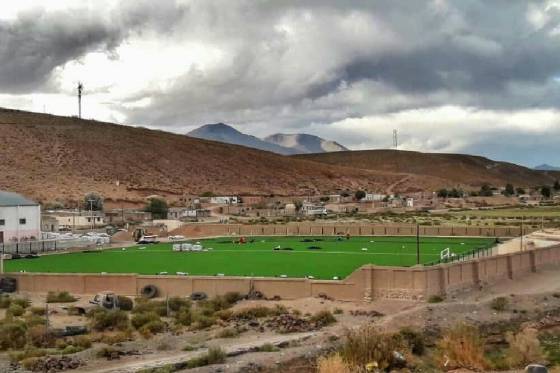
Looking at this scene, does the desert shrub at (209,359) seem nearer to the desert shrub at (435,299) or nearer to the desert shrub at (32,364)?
the desert shrub at (32,364)

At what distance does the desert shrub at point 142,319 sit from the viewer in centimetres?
2780

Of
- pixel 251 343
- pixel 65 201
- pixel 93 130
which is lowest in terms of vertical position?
pixel 251 343

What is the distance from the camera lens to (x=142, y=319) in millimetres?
28062

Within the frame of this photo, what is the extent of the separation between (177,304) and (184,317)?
118 inches

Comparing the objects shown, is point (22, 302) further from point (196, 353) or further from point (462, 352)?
point (462, 352)

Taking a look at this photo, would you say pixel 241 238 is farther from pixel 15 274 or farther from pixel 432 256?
pixel 15 274

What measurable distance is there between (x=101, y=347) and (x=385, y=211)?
82.2 m

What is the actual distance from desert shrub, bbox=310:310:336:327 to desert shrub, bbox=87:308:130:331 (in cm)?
670

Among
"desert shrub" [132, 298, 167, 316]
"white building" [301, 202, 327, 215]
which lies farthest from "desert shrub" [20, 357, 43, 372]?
"white building" [301, 202, 327, 215]

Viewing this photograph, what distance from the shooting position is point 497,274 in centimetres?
3909

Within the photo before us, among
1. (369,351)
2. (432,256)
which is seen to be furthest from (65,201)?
(369,351)

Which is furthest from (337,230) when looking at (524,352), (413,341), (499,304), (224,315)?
(524,352)

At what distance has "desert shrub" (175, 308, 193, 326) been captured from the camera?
28594mm

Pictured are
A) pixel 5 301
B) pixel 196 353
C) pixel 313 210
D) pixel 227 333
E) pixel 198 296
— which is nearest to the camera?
pixel 196 353
